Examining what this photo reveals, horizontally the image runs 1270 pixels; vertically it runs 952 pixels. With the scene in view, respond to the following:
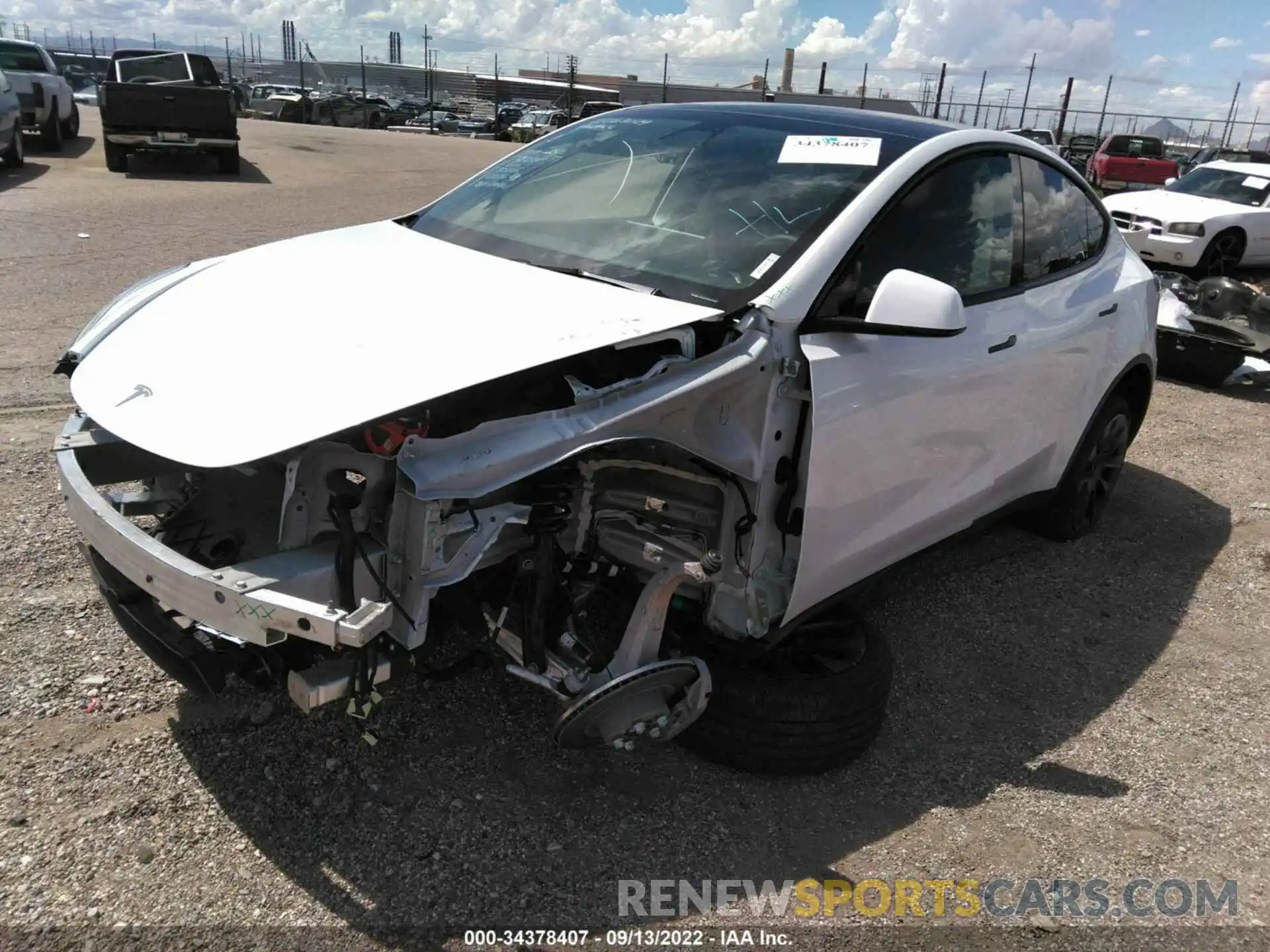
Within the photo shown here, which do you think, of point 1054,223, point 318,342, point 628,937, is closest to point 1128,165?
point 1054,223

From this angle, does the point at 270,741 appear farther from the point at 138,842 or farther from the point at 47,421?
the point at 47,421

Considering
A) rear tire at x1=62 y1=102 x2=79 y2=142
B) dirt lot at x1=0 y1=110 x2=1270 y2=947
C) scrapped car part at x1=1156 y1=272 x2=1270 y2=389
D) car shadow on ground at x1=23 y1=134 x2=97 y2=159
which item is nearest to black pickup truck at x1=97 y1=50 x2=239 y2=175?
car shadow on ground at x1=23 y1=134 x2=97 y2=159

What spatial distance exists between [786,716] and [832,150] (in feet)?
6.18

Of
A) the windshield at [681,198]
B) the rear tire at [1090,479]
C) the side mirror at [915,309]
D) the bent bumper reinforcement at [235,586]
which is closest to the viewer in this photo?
the bent bumper reinforcement at [235,586]

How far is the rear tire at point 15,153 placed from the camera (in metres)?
13.6

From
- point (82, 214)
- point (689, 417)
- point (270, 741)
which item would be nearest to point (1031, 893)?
point (689, 417)

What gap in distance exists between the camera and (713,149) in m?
3.48

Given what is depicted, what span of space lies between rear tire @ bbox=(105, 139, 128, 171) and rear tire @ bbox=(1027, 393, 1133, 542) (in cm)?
1493

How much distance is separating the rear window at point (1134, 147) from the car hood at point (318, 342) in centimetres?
2384

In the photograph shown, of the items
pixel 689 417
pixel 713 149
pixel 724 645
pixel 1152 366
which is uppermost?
pixel 713 149

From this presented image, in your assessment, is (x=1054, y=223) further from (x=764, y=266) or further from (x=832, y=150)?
(x=764, y=266)

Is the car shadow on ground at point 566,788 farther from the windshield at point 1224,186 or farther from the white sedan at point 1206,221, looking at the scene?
the windshield at point 1224,186

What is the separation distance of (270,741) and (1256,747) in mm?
3261

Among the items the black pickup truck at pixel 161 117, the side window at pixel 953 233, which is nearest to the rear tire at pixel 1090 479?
the side window at pixel 953 233
